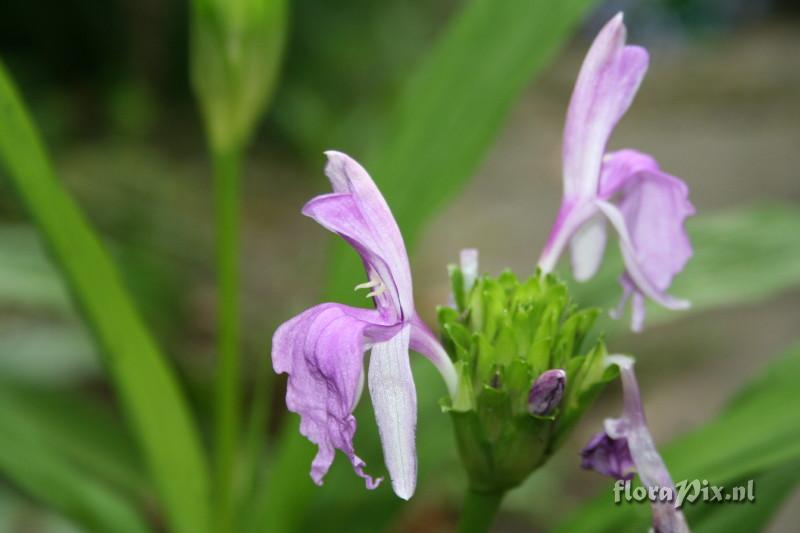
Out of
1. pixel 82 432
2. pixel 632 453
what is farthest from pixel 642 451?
pixel 82 432

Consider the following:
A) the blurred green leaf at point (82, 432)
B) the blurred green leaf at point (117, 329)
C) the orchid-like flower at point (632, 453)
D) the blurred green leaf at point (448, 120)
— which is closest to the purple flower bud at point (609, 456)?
the orchid-like flower at point (632, 453)

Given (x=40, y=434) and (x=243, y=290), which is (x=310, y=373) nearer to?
→ (x=40, y=434)

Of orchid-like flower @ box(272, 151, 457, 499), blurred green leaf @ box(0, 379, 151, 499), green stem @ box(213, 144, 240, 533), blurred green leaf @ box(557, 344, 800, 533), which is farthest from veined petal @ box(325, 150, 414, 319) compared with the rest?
blurred green leaf @ box(0, 379, 151, 499)

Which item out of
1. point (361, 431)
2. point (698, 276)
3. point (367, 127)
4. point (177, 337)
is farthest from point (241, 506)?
point (367, 127)

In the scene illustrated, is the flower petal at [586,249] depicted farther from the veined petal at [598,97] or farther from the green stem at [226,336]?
the green stem at [226,336]

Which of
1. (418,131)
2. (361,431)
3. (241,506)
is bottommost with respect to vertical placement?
(241,506)

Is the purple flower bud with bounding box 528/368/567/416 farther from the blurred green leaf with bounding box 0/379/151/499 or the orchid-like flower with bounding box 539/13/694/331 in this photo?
the blurred green leaf with bounding box 0/379/151/499
